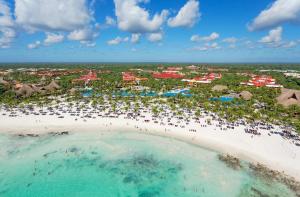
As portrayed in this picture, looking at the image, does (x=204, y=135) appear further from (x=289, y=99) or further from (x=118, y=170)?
(x=289, y=99)

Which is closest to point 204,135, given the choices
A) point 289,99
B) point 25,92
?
point 289,99

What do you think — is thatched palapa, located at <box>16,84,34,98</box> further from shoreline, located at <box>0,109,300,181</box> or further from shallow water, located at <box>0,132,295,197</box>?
shallow water, located at <box>0,132,295,197</box>

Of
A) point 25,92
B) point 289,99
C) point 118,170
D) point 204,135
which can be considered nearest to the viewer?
point 118,170

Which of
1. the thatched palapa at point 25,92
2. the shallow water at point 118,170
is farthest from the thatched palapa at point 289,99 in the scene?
the thatched palapa at point 25,92

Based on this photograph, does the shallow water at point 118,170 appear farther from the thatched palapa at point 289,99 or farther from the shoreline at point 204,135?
the thatched palapa at point 289,99

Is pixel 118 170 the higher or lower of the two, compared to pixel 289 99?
lower
